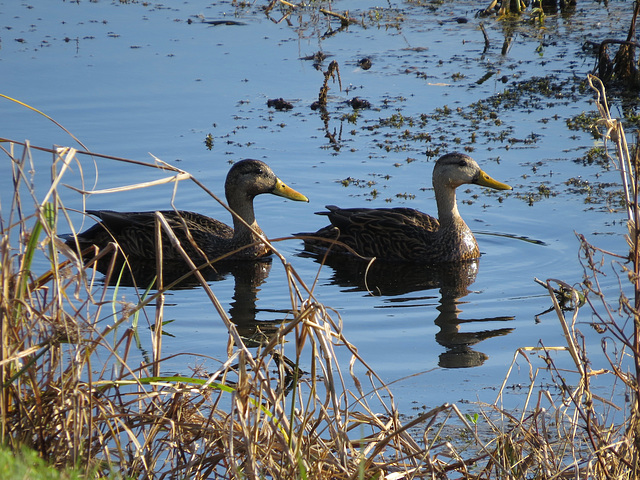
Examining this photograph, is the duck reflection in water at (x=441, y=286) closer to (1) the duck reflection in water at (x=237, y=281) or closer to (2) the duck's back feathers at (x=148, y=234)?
(1) the duck reflection in water at (x=237, y=281)

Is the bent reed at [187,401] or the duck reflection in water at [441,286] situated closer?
the bent reed at [187,401]

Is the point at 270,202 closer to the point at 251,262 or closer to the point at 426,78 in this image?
the point at 251,262

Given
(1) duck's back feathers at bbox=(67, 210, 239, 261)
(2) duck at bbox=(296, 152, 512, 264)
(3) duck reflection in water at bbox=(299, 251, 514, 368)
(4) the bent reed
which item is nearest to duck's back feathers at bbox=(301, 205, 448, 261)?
(2) duck at bbox=(296, 152, 512, 264)

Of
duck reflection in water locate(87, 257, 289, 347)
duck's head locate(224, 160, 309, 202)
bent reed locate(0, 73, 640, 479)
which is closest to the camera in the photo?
bent reed locate(0, 73, 640, 479)

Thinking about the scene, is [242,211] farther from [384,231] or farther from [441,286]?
[441,286]

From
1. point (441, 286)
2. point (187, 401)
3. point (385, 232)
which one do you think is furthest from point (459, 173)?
point (187, 401)

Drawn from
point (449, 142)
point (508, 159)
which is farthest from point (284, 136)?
point (508, 159)

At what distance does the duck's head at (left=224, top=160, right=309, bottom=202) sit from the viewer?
30.0ft

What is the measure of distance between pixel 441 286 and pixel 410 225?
103 cm

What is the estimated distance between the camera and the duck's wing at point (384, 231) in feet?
29.2

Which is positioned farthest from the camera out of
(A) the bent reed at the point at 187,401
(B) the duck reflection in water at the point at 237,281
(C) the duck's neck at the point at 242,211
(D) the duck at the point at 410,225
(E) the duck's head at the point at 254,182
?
(C) the duck's neck at the point at 242,211

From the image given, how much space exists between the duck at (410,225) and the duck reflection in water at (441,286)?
4.7 inches

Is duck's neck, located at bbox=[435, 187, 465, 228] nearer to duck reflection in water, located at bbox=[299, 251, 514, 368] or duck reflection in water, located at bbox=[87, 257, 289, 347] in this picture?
duck reflection in water, located at bbox=[299, 251, 514, 368]

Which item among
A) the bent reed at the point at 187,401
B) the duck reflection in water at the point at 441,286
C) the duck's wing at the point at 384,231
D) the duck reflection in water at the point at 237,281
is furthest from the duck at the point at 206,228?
the bent reed at the point at 187,401
